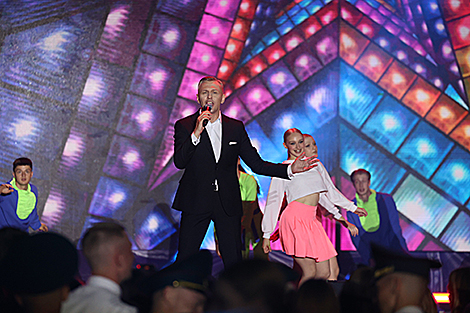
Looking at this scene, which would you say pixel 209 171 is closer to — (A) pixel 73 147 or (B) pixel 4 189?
(B) pixel 4 189

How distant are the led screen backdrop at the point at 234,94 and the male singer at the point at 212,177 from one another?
2.34 metres

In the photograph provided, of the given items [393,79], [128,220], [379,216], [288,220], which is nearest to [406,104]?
[393,79]

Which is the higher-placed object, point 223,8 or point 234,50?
point 223,8

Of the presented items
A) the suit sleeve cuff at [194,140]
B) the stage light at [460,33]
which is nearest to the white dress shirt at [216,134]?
the suit sleeve cuff at [194,140]

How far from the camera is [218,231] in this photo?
9.16 ft

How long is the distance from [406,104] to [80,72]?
378 cm

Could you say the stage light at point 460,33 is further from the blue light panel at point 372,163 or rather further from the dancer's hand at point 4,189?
the dancer's hand at point 4,189

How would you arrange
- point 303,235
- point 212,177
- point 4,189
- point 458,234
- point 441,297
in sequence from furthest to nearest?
point 458,234
point 4,189
point 441,297
point 303,235
point 212,177

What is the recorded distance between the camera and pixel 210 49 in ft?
17.8

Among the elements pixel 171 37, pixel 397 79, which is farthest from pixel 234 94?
pixel 397 79

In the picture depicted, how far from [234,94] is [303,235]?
8.31 feet

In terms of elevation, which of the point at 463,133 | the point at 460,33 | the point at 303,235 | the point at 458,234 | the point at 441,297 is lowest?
the point at 441,297

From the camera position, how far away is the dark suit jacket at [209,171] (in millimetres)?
2801

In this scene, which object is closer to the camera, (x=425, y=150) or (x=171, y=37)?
(x=425, y=150)
